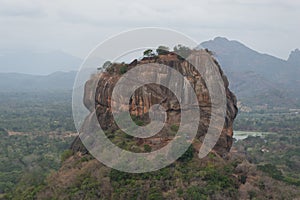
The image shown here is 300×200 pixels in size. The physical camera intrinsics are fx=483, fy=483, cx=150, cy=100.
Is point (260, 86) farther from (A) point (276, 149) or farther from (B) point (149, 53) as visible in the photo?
(B) point (149, 53)

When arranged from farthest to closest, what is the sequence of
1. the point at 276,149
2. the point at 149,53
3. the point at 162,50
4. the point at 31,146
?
the point at 276,149 < the point at 31,146 < the point at 162,50 < the point at 149,53

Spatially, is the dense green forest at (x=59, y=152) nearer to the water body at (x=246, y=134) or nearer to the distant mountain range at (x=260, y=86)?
the water body at (x=246, y=134)

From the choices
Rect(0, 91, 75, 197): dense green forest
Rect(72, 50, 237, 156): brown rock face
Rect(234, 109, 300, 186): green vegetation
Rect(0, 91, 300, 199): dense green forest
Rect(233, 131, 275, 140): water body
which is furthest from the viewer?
Rect(233, 131, 275, 140): water body

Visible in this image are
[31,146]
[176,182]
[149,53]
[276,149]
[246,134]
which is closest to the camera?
[176,182]

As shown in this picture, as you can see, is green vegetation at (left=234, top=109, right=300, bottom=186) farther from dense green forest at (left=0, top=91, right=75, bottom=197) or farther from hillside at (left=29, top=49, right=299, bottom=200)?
dense green forest at (left=0, top=91, right=75, bottom=197)

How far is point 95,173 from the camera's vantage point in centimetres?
1532

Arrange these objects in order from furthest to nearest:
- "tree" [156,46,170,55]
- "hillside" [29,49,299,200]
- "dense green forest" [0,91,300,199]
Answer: "tree" [156,46,170,55] < "dense green forest" [0,91,300,199] < "hillside" [29,49,299,200]

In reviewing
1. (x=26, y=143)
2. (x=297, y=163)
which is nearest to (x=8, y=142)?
(x=26, y=143)

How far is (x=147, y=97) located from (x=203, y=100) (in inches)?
80.3

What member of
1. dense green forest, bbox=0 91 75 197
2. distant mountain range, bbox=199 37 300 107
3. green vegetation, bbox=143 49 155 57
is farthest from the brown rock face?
distant mountain range, bbox=199 37 300 107

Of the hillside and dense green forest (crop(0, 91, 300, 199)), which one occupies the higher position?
the hillside

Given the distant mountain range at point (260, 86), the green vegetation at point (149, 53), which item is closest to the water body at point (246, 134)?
the distant mountain range at point (260, 86)

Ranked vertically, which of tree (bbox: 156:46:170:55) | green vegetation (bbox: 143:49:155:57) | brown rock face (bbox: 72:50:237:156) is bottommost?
brown rock face (bbox: 72:50:237:156)

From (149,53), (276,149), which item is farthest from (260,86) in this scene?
(149,53)
